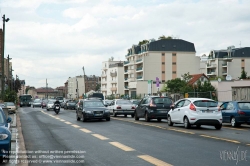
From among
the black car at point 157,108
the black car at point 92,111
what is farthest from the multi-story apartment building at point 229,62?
the black car at point 157,108

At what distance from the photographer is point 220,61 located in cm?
12462

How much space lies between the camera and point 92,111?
28.7 meters

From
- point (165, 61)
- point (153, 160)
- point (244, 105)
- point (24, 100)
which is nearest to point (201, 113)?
point (244, 105)

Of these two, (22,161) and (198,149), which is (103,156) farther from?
(198,149)

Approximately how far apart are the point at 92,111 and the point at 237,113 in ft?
31.8

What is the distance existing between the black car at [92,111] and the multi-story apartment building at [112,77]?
108927 millimetres

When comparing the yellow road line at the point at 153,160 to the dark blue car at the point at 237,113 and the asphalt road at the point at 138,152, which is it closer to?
the asphalt road at the point at 138,152

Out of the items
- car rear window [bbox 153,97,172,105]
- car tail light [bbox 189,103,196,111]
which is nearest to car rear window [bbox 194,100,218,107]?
car tail light [bbox 189,103,196,111]

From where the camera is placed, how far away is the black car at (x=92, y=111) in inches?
1124

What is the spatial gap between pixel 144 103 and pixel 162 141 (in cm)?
1349

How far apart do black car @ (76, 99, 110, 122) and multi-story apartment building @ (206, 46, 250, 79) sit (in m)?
95.2

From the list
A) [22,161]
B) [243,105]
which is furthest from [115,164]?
[243,105]

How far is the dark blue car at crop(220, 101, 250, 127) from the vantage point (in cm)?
2322

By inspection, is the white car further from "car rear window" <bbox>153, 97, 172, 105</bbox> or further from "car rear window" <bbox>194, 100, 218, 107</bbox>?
"car rear window" <bbox>153, 97, 172, 105</bbox>
